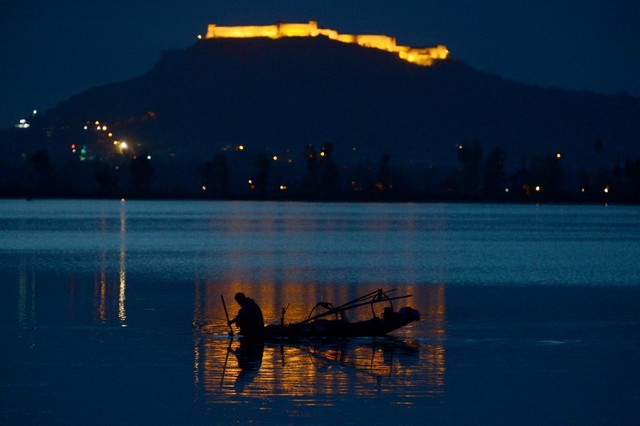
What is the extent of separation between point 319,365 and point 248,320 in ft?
13.3

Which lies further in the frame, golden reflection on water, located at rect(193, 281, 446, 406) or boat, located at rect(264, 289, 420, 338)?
boat, located at rect(264, 289, 420, 338)

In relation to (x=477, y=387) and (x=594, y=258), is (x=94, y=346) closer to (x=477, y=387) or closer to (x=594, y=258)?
(x=477, y=387)

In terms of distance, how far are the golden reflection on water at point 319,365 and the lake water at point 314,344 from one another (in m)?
0.05

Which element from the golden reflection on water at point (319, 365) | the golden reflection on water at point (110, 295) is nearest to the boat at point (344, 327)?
the golden reflection on water at point (319, 365)

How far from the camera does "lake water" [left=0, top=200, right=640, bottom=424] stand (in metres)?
21.2

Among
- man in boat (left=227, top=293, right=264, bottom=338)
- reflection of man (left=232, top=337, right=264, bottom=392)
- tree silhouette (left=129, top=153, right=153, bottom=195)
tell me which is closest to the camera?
reflection of man (left=232, top=337, right=264, bottom=392)

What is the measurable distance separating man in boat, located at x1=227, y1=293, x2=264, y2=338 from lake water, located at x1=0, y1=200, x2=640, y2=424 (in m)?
0.52

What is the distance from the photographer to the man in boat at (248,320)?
95.0 ft

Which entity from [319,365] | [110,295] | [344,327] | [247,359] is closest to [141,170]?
[110,295]

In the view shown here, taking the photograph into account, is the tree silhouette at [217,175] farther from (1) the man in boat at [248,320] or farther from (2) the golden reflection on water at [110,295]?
(1) the man in boat at [248,320]

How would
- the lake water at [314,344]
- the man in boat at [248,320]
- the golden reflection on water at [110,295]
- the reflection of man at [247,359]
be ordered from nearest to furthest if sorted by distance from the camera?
1. the lake water at [314,344]
2. the reflection of man at [247,359]
3. the man in boat at [248,320]
4. the golden reflection on water at [110,295]

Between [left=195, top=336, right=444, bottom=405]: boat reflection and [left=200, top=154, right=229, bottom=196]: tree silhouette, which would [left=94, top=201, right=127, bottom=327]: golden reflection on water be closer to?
[left=195, top=336, right=444, bottom=405]: boat reflection

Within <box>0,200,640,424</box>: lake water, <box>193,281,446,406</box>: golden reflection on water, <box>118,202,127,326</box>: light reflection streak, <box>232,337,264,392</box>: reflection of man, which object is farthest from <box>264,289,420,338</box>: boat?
<box>118,202,127,326</box>: light reflection streak

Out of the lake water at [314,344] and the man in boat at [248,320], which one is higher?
the man in boat at [248,320]
